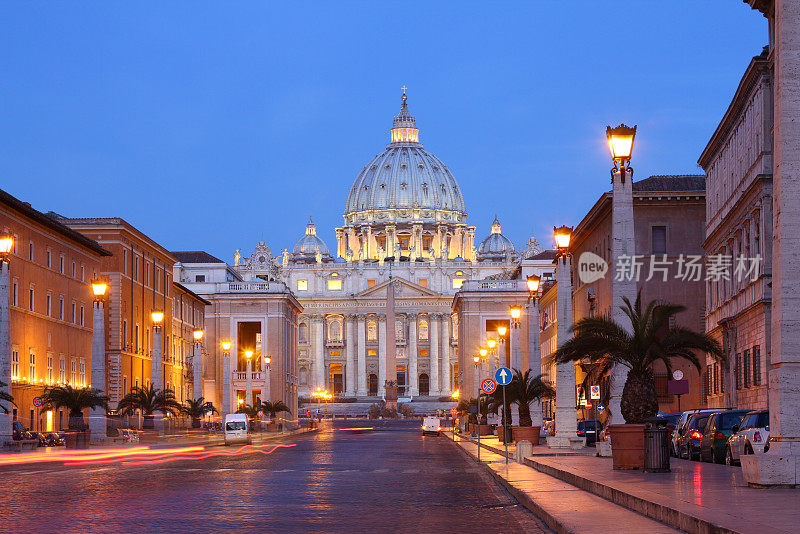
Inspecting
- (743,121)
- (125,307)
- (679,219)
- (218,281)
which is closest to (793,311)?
(743,121)

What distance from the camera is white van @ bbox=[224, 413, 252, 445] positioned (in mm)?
59062

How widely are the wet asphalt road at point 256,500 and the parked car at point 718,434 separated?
575 centimetres

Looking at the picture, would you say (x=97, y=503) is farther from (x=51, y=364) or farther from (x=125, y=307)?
(x=125, y=307)

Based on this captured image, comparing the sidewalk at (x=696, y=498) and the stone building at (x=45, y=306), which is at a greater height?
the stone building at (x=45, y=306)

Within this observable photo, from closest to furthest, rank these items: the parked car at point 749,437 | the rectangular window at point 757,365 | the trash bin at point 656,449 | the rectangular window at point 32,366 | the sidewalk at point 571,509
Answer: the sidewalk at point 571,509 < the trash bin at point 656,449 < the parked car at point 749,437 < the rectangular window at point 757,365 < the rectangular window at point 32,366

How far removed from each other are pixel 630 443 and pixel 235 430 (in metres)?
38.6

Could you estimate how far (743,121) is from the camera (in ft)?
155

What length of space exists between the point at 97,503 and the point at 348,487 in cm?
585

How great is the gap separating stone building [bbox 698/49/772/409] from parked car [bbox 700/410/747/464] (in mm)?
11054

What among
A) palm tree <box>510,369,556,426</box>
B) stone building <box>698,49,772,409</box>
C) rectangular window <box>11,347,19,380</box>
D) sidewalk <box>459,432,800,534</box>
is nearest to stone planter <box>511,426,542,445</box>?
palm tree <box>510,369,556,426</box>

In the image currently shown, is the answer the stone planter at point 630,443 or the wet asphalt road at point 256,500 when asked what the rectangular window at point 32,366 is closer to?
the wet asphalt road at point 256,500

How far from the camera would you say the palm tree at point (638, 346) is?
24.3 m

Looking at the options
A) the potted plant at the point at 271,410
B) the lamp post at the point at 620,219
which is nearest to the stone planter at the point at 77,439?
the lamp post at the point at 620,219

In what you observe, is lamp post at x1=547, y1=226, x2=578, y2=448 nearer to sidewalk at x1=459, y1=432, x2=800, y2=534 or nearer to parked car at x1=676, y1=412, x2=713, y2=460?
A: parked car at x1=676, y1=412, x2=713, y2=460
